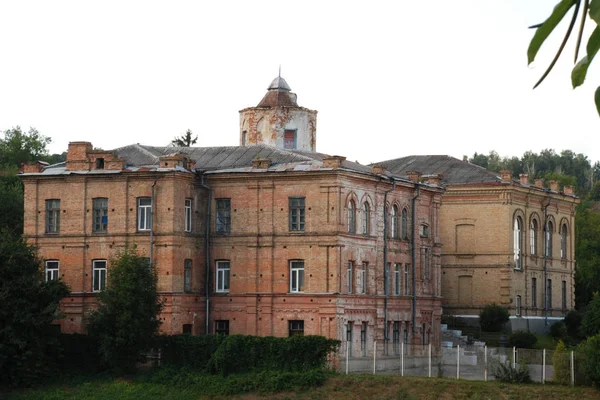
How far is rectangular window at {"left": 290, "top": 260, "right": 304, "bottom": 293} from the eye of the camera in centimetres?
4797

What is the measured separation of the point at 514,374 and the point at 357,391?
6.11m

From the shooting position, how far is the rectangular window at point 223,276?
1946 inches

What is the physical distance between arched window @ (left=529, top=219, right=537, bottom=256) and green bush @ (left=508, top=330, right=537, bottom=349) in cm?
1109

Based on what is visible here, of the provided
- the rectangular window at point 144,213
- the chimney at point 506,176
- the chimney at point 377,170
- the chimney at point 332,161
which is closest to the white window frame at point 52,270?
the rectangular window at point 144,213

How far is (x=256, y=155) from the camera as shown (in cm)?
5116

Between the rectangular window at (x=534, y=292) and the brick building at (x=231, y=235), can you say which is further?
the rectangular window at (x=534, y=292)

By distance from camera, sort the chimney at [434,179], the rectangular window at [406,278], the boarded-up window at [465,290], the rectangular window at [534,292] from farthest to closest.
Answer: the rectangular window at [534,292] → the boarded-up window at [465,290] → the chimney at [434,179] → the rectangular window at [406,278]

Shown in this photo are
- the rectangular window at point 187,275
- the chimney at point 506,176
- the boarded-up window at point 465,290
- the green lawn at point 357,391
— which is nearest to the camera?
the green lawn at point 357,391

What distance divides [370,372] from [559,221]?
2691 cm

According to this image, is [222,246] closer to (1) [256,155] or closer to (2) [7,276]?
(1) [256,155]

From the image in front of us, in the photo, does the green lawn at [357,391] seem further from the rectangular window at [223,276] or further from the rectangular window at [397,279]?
the rectangular window at [397,279]

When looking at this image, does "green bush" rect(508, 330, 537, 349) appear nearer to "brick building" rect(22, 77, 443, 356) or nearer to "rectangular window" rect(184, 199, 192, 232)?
"brick building" rect(22, 77, 443, 356)

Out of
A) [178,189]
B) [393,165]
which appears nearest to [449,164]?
[393,165]

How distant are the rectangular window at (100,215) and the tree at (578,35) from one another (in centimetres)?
4739
